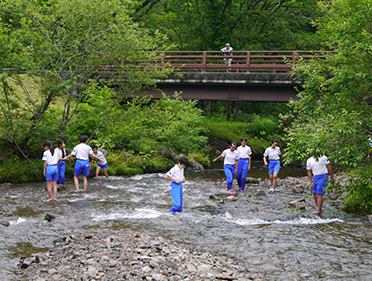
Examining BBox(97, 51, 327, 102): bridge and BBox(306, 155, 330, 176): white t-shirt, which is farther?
BBox(97, 51, 327, 102): bridge

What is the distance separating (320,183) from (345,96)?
277 cm

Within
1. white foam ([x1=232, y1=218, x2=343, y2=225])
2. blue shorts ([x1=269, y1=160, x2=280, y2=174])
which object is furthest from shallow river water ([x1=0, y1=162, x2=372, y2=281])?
blue shorts ([x1=269, y1=160, x2=280, y2=174])

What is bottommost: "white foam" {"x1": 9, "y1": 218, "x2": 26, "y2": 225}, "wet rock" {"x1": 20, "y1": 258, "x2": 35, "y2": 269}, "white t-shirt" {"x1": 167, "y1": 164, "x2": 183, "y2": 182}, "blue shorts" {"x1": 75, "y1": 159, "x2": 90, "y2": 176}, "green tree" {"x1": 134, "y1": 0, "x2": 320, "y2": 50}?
"white foam" {"x1": 9, "y1": 218, "x2": 26, "y2": 225}

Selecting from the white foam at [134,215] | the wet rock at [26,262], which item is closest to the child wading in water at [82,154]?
the white foam at [134,215]

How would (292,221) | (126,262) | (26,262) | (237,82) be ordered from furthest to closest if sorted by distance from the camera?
(237,82) < (292,221) < (26,262) < (126,262)

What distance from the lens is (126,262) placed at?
7.11m

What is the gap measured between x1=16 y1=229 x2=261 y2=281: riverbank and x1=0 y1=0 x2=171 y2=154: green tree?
34.5 ft

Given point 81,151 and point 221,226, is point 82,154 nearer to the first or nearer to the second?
point 81,151

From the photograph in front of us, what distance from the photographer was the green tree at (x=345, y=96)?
1016 centimetres

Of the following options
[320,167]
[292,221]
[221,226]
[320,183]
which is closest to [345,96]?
[320,167]

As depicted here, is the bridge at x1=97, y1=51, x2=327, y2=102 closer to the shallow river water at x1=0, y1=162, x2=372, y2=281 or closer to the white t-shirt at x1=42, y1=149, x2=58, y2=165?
the shallow river water at x1=0, y1=162, x2=372, y2=281

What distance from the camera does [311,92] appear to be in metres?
11.9

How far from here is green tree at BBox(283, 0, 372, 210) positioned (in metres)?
10.2

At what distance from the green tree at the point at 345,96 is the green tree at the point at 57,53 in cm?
957
